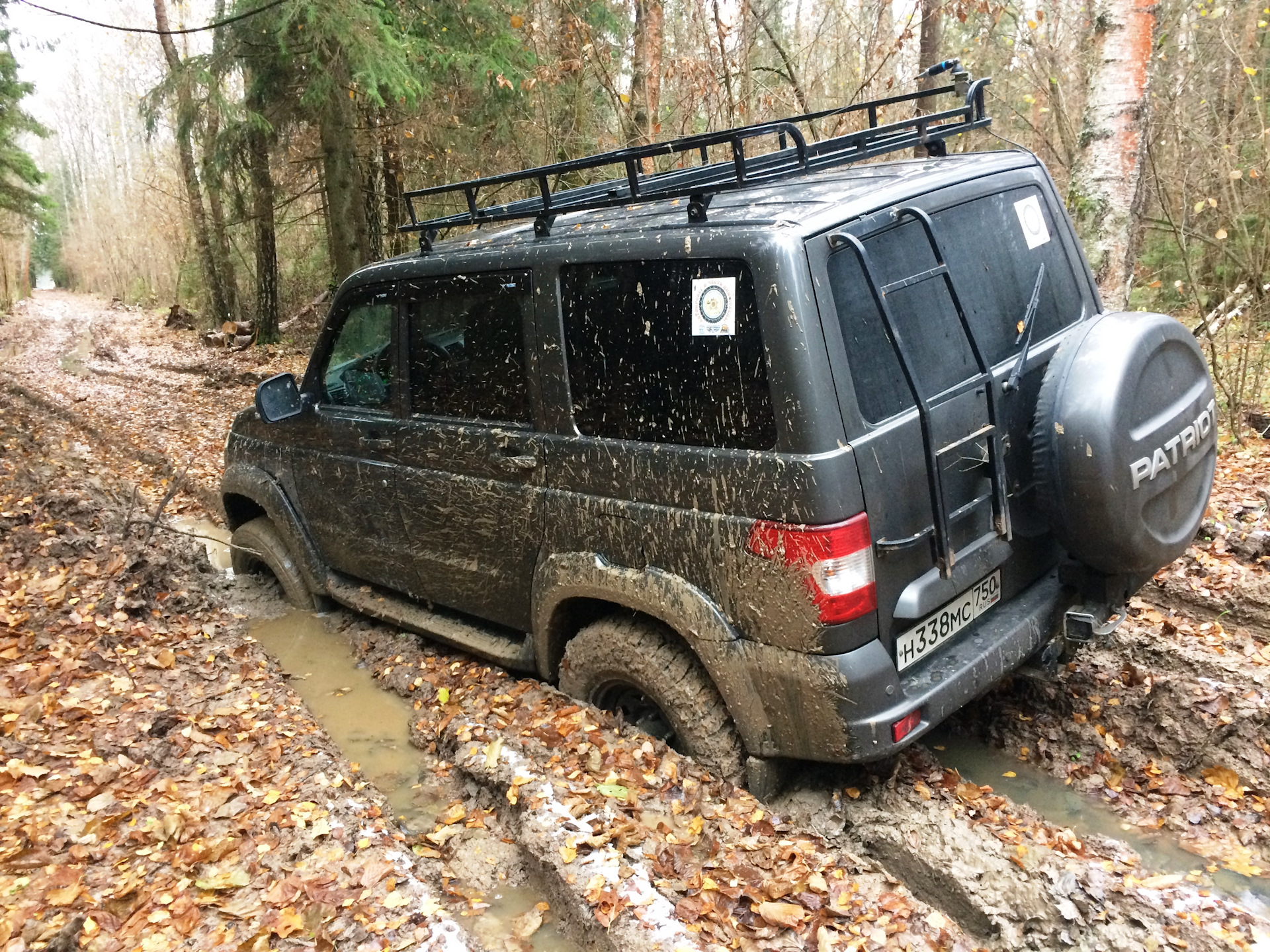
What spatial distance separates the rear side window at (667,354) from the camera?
2.69 metres

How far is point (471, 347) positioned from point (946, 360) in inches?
72.9

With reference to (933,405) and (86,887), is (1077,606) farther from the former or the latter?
(86,887)

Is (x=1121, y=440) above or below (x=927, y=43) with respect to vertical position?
below

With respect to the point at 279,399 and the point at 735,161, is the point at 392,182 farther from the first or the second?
the point at 735,161

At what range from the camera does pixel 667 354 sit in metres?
2.91

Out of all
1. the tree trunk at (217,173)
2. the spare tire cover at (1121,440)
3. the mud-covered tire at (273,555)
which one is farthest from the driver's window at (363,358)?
the tree trunk at (217,173)

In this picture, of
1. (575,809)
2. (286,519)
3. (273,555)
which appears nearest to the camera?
(575,809)

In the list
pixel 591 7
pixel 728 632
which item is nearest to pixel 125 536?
pixel 728 632

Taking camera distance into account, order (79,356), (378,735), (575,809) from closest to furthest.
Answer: (575,809), (378,735), (79,356)

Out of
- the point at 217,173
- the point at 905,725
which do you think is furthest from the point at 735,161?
the point at 217,173

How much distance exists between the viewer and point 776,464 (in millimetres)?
2631

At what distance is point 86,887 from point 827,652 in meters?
2.35

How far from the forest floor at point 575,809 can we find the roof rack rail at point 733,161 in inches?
75.8

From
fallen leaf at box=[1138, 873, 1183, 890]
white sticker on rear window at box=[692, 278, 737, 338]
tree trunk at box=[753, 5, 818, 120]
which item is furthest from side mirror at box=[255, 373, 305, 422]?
tree trunk at box=[753, 5, 818, 120]
